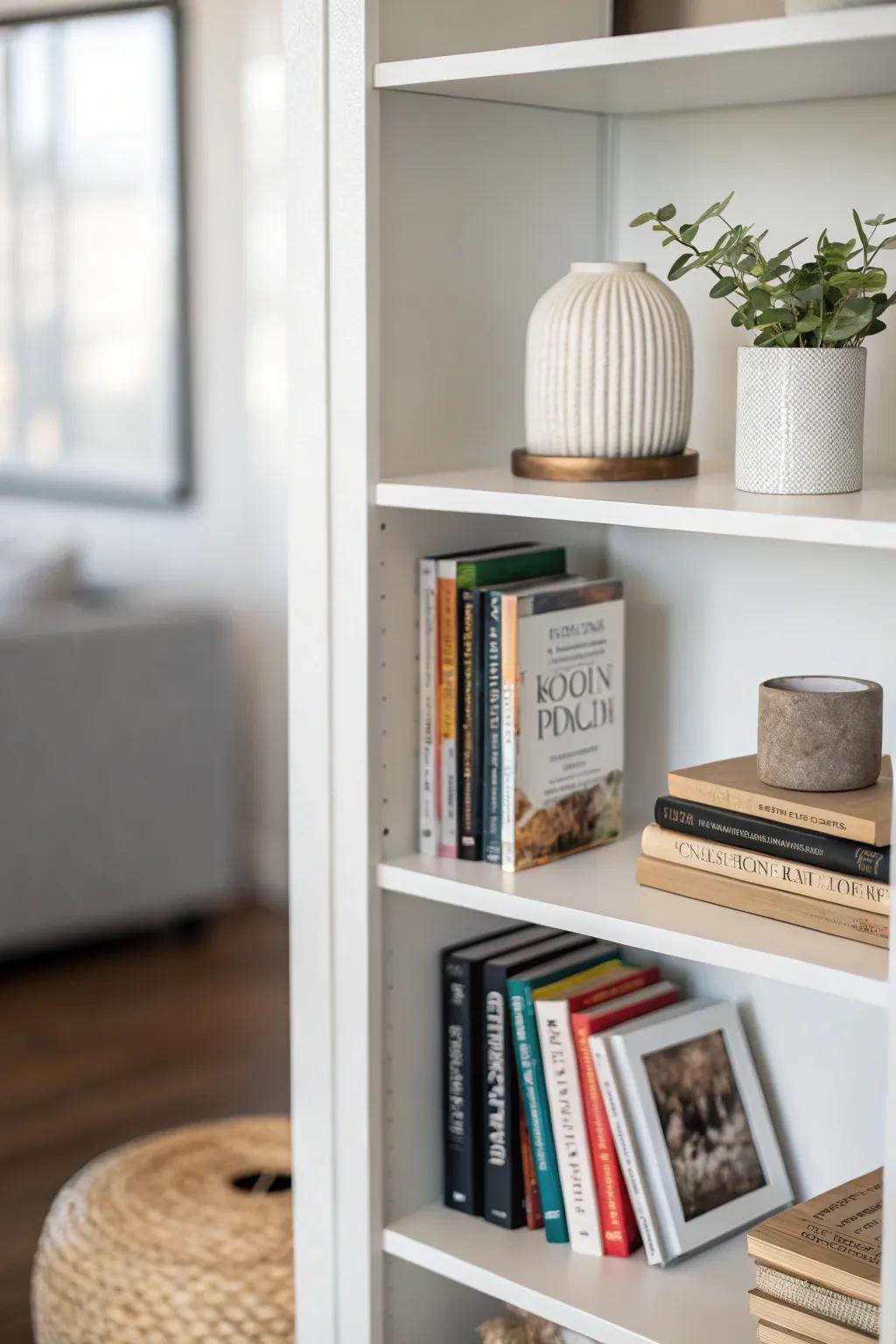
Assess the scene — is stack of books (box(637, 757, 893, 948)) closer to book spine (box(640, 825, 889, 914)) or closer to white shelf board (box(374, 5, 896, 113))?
book spine (box(640, 825, 889, 914))

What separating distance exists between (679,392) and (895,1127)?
582 millimetres

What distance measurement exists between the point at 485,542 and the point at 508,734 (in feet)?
0.67

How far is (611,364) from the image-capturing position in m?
1.32

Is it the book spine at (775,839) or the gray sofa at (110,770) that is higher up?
the book spine at (775,839)

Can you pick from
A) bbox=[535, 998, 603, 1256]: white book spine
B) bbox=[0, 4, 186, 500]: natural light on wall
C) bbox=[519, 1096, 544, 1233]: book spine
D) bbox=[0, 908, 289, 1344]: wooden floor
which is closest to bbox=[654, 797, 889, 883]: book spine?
bbox=[535, 998, 603, 1256]: white book spine

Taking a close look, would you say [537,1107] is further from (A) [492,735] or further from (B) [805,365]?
(B) [805,365]

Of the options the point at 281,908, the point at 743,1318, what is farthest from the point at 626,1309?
the point at 281,908

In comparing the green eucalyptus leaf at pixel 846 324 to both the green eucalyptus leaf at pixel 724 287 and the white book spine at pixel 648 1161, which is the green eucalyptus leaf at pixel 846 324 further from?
the white book spine at pixel 648 1161

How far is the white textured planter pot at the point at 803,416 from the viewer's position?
119 cm

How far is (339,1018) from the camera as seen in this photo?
1.47 m

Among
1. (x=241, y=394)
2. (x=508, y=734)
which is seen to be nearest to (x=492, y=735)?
(x=508, y=734)

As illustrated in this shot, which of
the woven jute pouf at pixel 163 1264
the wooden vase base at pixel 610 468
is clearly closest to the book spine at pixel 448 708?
the wooden vase base at pixel 610 468

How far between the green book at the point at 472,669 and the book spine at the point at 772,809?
18 cm

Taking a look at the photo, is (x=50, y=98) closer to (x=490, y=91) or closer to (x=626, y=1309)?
(x=490, y=91)
